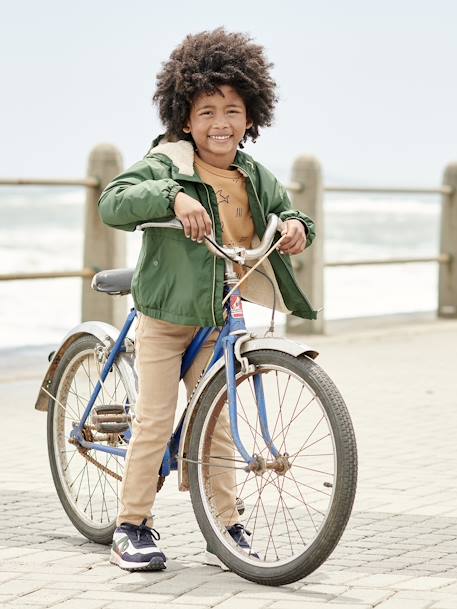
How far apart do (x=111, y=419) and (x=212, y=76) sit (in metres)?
1.27

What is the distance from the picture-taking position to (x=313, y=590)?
4.84 metres

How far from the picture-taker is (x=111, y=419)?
5.62m

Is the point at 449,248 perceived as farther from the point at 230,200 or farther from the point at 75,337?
the point at 230,200

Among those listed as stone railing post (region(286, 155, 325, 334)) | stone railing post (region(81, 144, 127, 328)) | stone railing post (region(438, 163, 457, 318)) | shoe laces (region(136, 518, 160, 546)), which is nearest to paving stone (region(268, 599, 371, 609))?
shoe laces (region(136, 518, 160, 546))

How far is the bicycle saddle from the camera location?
559 cm

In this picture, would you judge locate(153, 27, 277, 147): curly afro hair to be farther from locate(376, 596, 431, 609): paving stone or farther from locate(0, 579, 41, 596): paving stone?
locate(376, 596, 431, 609): paving stone

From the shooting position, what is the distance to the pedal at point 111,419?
5598 millimetres

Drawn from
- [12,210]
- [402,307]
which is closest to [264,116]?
[402,307]

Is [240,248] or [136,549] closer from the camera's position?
[240,248]

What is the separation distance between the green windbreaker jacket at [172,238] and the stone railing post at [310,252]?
8.52 meters

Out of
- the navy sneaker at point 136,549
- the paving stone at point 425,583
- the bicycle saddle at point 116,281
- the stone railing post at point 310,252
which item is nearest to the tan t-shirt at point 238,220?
the bicycle saddle at point 116,281

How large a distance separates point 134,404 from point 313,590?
3.33 ft

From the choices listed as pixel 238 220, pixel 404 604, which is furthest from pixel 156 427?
pixel 404 604

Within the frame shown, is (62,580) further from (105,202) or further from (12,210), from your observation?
(12,210)
